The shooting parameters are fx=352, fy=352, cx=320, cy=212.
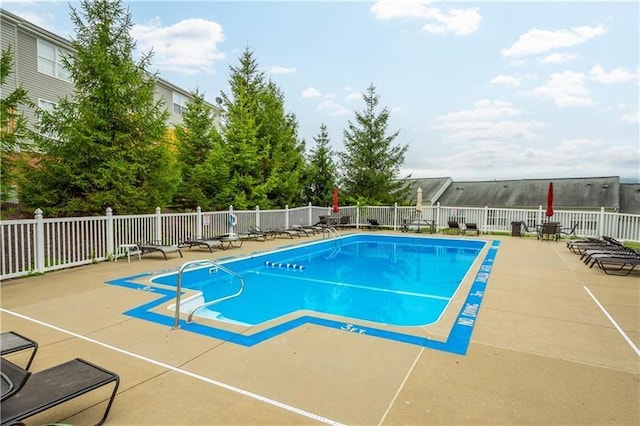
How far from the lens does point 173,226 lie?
1088cm

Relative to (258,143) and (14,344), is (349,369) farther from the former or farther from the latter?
(258,143)

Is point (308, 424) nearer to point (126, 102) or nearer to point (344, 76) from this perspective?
point (126, 102)

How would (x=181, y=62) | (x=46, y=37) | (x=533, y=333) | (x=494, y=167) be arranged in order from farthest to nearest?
(x=494, y=167), (x=181, y=62), (x=46, y=37), (x=533, y=333)

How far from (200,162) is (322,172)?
869 centimetres

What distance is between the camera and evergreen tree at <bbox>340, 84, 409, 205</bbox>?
22.1 metres

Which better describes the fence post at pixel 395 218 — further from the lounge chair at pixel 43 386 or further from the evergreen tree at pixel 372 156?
the lounge chair at pixel 43 386

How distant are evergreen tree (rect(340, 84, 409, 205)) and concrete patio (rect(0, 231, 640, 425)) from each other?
1689 cm

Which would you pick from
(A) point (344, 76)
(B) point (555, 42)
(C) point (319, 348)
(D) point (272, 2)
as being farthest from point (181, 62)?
(C) point (319, 348)

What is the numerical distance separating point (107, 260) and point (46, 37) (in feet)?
42.4

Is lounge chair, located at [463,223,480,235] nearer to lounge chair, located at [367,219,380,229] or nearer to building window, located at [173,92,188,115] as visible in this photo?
lounge chair, located at [367,219,380,229]

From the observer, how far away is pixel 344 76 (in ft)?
66.4

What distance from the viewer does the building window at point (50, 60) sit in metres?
15.5

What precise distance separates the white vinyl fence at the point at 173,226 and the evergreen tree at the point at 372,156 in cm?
301

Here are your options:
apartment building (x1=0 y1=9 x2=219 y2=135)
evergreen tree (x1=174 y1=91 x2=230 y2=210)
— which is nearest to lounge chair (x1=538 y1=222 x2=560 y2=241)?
evergreen tree (x1=174 y1=91 x2=230 y2=210)
